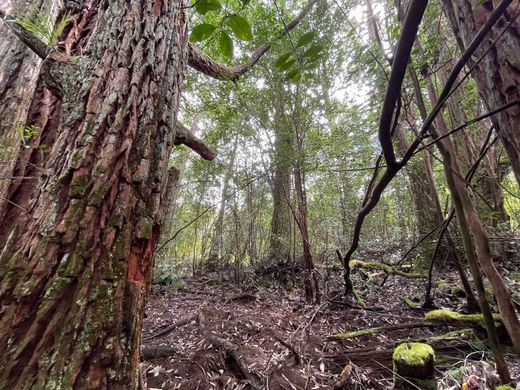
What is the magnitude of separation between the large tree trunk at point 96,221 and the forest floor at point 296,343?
803 mm

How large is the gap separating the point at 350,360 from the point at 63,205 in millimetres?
1895

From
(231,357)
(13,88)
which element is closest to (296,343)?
(231,357)

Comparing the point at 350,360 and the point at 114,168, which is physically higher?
the point at 114,168

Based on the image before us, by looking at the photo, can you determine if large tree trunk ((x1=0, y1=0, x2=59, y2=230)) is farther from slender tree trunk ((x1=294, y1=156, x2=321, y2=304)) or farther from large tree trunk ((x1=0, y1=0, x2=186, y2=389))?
slender tree trunk ((x1=294, y1=156, x2=321, y2=304))

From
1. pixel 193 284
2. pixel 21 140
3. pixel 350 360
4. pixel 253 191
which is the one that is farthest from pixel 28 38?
pixel 193 284

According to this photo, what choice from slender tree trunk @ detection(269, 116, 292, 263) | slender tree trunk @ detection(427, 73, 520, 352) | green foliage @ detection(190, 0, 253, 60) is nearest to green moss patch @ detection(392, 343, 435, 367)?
slender tree trunk @ detection(427, 73, 520, 352)

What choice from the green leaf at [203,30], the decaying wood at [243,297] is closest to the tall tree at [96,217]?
the green leaf at [203,30]

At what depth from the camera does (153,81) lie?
0.96m

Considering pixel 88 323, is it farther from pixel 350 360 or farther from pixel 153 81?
pixel 350 360

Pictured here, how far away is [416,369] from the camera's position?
1301mm

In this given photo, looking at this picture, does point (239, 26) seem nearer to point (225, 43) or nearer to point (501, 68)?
point (225, 43)

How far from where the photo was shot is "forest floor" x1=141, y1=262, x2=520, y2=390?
1463 millimetres

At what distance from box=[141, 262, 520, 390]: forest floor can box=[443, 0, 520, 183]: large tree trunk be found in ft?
2.99

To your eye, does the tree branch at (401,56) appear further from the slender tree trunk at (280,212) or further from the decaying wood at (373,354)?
the slender tree trunk at (280,212)
